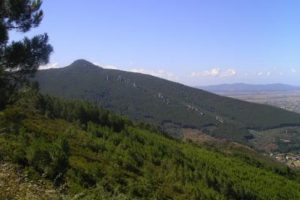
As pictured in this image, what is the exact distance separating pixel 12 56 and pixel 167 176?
184 feet

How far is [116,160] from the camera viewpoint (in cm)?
6775

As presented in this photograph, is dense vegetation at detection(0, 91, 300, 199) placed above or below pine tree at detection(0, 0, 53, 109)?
below

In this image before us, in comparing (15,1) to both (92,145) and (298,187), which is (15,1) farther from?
(298,187)

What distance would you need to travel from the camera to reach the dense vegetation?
27.8 m

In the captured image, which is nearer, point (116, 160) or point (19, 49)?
point (19, 49)

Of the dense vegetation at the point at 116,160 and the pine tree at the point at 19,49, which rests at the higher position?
the pine tree at the point at 19,49

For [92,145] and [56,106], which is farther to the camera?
[56,106]

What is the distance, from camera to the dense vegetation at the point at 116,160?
1094 inches

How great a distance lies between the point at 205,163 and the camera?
108 meters

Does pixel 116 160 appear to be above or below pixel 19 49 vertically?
below

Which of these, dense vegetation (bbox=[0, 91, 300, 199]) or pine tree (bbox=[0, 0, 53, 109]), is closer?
pine tree (bbox=[0, 0, 53, 109])

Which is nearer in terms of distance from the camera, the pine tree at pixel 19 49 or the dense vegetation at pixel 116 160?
the pine tree at pixel 19 49

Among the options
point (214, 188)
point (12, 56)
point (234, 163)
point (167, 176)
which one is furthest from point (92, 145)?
point (234, 163)

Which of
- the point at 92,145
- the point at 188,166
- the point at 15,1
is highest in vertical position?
the point at 15,1
